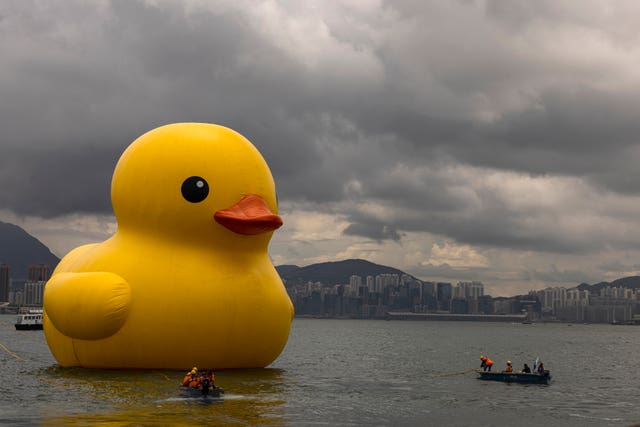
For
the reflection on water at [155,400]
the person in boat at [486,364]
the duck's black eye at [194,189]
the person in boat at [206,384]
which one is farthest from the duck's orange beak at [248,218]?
the person in boat at [486,364]

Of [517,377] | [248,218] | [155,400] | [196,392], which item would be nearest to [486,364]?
[517,377]

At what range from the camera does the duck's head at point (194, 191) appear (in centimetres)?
2903

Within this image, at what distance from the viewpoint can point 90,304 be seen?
90.7 ft

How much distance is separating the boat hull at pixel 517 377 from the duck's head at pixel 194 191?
17473 mm

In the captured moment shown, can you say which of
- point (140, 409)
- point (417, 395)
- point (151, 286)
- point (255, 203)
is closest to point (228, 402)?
point (140, 409)

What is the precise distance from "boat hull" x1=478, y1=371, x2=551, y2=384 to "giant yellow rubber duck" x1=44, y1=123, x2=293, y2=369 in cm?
1566

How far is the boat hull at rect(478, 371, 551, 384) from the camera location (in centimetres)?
4084

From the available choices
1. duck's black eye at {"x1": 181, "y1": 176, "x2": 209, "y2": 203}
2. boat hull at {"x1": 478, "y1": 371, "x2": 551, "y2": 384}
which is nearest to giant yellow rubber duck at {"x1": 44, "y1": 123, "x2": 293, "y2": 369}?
duck's black eye at {"x1": 181, "y1": 176, "x2": 209, "y2": 203}

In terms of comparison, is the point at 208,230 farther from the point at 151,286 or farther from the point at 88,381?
the point at 88,381

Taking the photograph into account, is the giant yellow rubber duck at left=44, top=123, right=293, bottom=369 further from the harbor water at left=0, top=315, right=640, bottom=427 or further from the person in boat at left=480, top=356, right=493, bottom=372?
the person in boat at left=480, top=356, right=493, bottom=372

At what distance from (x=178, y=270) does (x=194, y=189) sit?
2.98 m

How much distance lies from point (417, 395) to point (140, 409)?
1428cm

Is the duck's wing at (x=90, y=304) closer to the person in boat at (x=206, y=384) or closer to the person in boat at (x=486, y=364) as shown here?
the person in boat at (x=206, y=384)

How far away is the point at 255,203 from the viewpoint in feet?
96.5
